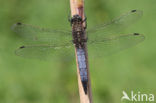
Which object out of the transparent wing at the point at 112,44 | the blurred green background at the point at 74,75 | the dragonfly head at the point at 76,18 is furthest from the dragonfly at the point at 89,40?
the blurred green background at the point at 74,75

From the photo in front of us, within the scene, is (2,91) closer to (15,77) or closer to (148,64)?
(15,77)

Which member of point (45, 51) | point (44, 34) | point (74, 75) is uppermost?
point (44, 34)

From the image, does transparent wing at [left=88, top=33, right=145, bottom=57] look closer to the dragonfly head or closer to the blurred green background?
the dragonfly head

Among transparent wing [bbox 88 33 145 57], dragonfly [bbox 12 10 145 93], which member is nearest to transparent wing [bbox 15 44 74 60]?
dragonfly [bbox 12 10 145 93]

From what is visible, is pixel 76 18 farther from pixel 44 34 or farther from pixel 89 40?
pixel 44 34

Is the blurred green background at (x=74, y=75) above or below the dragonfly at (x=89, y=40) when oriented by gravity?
below

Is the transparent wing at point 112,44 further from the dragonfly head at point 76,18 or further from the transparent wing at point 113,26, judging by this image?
the dragonfly head at point 76,18

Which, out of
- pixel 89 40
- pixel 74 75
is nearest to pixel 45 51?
pixel 89 40
